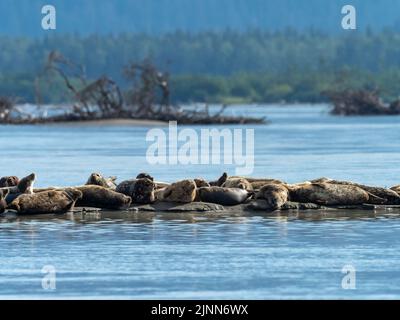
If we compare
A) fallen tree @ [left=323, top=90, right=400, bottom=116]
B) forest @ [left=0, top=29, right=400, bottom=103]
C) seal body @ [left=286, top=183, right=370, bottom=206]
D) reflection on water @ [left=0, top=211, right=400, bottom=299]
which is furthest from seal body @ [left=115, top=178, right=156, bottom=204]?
forest @ [left=0, top=29, right=400, bottom=103]

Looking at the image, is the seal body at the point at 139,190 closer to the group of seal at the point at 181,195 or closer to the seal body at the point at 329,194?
the group of seal at the point at 181,195

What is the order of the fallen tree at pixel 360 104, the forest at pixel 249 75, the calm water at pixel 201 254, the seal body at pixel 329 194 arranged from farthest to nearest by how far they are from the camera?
the forest at pixel 249 75 → the fallen tree at pixel 360 104 → the seal body at pixel 329 194 → the calm water at pixel 201 254

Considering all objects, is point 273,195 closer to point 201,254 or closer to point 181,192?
point 181,192

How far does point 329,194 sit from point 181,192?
226cm

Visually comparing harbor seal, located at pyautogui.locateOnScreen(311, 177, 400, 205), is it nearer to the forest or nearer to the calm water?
the calm water

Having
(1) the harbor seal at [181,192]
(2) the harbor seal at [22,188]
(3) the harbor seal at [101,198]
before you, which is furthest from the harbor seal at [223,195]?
(2) the harbor seal at [22,188]

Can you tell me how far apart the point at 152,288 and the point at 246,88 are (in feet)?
421

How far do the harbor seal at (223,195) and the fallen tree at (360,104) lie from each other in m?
62.9

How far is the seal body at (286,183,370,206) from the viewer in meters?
23.4

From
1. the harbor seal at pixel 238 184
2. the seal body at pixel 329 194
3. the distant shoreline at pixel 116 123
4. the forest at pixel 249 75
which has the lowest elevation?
the distant shoreline at pixel 116 123

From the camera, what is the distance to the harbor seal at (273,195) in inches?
905

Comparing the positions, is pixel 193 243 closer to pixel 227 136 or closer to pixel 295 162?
pixel 295 162

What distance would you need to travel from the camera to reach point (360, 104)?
3420 inches
